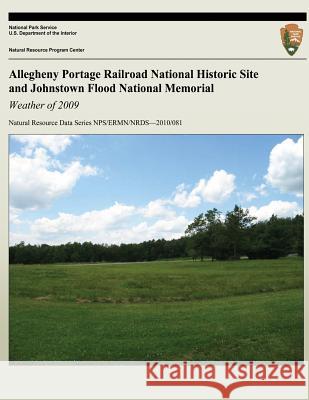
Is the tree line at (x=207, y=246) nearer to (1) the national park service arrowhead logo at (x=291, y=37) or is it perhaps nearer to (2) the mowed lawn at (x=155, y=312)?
(2) the mowed lawn at (x=155, y=312)

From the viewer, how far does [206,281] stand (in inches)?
1524

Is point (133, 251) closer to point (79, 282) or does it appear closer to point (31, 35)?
point (79, 282)

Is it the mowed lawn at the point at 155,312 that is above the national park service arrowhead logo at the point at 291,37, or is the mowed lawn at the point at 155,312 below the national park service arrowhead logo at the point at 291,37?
below

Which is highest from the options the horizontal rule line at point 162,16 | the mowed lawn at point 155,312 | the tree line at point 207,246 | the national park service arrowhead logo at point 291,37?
the horizontal rule line at point 162,16

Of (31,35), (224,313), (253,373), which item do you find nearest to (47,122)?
(31,35)

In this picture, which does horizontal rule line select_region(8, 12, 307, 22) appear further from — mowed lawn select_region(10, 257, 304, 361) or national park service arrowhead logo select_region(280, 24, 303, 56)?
mowed lawn select_region(10, 257, 304, 361)

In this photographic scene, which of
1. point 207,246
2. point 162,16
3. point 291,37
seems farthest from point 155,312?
point 207,246

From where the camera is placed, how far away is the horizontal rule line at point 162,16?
16.0 meters

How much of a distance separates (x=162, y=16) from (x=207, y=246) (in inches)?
1407

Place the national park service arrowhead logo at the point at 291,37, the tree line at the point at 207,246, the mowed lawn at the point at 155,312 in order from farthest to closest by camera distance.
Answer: the tree line at the point at 207,246, the mowed lawn at the point at 155,312, the national park service arrowhead logo at the point at 291,37

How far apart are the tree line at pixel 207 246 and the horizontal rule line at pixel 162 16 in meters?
15.8

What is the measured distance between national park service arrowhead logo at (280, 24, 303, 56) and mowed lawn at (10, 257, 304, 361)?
13.3m

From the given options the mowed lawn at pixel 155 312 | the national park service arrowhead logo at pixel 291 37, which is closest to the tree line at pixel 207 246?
the mowed lawn at pixel 155 312

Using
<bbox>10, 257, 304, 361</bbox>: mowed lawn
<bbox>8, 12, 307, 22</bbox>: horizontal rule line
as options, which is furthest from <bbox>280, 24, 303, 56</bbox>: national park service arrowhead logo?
<bbox>10, 257, 304, 361</bbox>: mowed lawn
